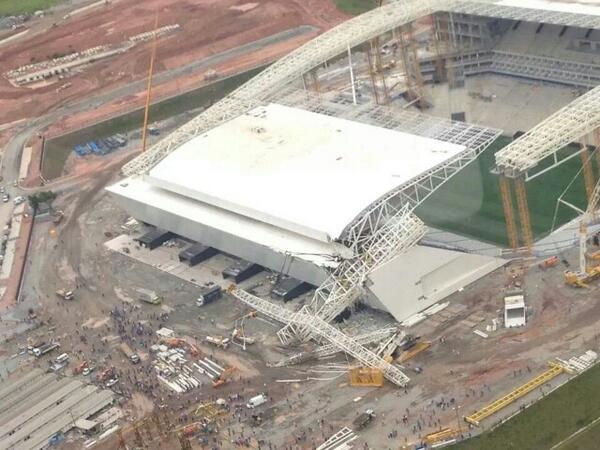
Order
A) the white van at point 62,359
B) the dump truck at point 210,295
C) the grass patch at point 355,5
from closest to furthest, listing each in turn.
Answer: the white van at point 62,359, the dump truck at point 210,295, the grass patch at point 355,5

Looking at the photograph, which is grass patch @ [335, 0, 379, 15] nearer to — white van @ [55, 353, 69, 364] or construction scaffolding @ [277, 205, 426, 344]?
construction scaffolding @ [277, 205, 426, 344]

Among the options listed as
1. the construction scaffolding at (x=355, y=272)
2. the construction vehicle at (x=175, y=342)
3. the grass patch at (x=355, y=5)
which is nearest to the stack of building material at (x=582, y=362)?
the construction scaffolding at (x=355, y=272)

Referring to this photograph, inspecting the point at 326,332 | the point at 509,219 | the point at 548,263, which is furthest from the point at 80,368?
the point at 548,263

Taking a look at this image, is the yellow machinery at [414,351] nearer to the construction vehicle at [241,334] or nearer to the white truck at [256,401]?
the white truck at [256,401]

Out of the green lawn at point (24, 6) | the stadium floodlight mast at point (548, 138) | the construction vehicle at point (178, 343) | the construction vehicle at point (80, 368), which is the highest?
the green lawn at point (24, 6)

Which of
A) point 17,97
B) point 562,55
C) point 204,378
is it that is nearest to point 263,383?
point 204,378

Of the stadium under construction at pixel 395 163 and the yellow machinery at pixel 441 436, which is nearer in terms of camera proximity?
the yellow machinery at pixel 441 436

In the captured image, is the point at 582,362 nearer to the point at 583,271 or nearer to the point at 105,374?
the point at 583,271

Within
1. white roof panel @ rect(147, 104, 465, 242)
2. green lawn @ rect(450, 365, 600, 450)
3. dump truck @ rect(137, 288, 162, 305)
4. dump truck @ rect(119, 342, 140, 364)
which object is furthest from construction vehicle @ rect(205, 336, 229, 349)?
green lawn @ rect(450, 365, 600, 450)
